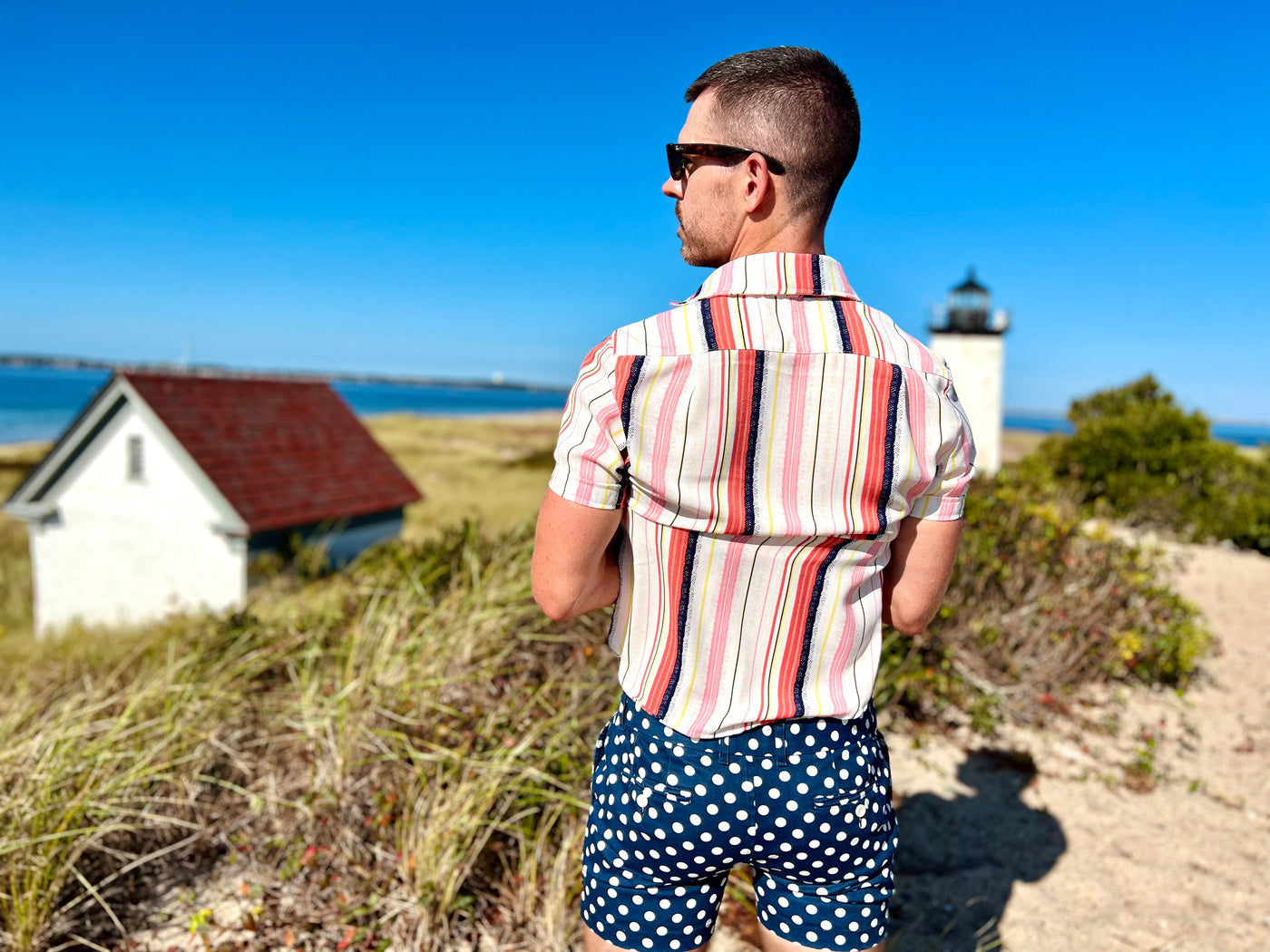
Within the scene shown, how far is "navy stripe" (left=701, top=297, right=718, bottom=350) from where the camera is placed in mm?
1275

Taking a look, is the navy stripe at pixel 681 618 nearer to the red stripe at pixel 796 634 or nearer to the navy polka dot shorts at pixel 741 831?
the navy polka dot shorts at pixel 741 831

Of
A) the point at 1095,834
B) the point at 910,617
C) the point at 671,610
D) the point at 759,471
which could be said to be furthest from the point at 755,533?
the point at 1095,834

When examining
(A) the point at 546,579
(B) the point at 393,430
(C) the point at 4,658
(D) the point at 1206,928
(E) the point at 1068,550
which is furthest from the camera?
(B) the point at 393,430

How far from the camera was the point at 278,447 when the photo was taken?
14711 mm

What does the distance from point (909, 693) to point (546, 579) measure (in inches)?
150

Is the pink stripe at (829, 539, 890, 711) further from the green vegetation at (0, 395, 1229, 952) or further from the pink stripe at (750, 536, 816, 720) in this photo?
the green vegetation at (0, 395, 1229, 952)

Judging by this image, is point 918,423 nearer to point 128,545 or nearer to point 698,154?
point 698,154

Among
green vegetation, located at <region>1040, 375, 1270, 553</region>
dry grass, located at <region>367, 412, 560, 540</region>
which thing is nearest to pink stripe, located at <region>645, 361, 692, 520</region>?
dry grass, located at <region>367, 412, 560, 540</region>

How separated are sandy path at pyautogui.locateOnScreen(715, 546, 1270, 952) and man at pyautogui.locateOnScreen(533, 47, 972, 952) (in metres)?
1.65

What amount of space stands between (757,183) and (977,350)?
25265 mm

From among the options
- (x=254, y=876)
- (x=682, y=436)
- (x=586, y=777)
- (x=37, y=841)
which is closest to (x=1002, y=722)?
(x=586, y=777)

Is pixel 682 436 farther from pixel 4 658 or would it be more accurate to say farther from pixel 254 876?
pixel 4 658

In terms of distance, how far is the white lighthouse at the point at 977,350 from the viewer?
23.2 metres

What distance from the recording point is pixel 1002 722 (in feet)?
15.9
